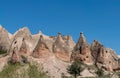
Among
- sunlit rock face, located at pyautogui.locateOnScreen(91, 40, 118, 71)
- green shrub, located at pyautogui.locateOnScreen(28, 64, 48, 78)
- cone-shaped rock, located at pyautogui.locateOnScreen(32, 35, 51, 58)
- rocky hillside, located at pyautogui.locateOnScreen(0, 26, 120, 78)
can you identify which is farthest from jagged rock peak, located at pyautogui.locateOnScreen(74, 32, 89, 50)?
green shrub, located at pyautogui.locateOnScreen(28, 64, 48, 78)

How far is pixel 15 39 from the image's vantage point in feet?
278

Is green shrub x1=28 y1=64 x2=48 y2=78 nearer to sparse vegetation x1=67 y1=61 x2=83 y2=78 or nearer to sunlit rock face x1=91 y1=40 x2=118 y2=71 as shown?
sparse vegetation x1=67 y1=61 x2=83 y2=78

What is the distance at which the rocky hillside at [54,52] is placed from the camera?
7175cm

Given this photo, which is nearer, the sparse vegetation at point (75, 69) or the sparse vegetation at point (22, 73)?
the sparse vegetation at point (22, 73)

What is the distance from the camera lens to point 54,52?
255 ft

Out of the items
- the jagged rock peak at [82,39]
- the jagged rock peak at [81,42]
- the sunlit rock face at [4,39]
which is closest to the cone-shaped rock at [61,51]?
the jagged rock peak at [81,42]

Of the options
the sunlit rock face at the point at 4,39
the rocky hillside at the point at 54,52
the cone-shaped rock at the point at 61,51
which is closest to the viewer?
the rocky hillside at the point at 54,52

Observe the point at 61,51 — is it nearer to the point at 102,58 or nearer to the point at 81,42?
the point at 81,42

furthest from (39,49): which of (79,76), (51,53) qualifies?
(79,76)

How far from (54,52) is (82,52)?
18.6 feet

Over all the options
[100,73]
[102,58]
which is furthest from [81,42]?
[100,73]

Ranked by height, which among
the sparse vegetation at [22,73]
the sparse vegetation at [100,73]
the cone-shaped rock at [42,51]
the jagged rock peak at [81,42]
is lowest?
the sparse vegetation at [22,73]

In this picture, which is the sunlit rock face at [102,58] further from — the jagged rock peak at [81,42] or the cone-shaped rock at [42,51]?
the cone-shaped rock at [42,51]

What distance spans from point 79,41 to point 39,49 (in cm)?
997
